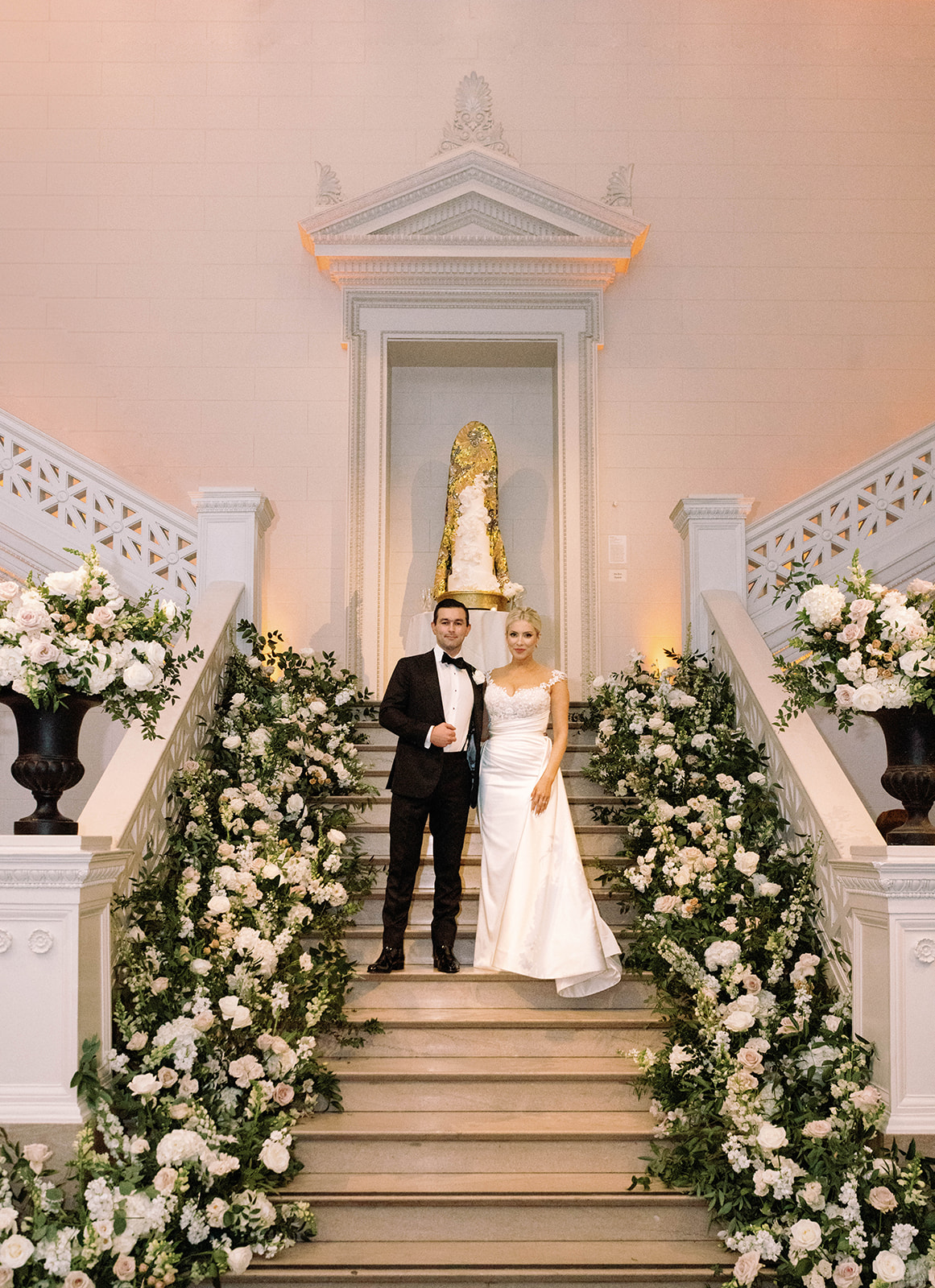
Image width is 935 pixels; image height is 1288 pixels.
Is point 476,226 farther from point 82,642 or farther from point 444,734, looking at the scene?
point 82,642

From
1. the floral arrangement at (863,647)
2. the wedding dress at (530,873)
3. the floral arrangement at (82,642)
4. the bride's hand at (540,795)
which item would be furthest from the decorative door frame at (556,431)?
the floral arrangement at (82,642)

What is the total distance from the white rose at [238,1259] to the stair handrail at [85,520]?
4582 millimetres

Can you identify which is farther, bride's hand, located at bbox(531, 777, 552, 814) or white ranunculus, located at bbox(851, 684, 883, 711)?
bride's hand, located at bbox(531, 777, 552, 814)

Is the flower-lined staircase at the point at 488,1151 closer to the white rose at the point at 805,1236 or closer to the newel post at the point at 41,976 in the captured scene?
the white rose at the point at 805,1236

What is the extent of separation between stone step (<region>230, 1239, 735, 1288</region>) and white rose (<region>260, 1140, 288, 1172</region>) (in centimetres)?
26

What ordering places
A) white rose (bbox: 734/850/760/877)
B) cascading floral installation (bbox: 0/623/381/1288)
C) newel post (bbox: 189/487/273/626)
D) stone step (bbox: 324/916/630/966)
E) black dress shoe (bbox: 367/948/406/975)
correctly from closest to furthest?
1. cascading floral installation (bbox: 0/623/381/1288)
2. white rose (bbox: 734/850/760/877)
3. black dress shoe (bbox: 367/948/406/975)
4. stone step (bbox: 324/916/630/966)
5. newel post (bbox: 189/487/273/626)

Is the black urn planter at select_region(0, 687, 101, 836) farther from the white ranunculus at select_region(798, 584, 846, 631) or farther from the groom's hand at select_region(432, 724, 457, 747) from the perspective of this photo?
the white ranunculus at select_region(798, 584, 846, 631)

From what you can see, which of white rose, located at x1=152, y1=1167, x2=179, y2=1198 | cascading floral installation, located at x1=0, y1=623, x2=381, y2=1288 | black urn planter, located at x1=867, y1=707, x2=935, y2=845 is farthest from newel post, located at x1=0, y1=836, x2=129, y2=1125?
black urn planter, located at x1=867, y1=707, x2=935, y2=845

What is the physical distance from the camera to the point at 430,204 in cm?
922

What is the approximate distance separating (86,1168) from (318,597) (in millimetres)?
6001

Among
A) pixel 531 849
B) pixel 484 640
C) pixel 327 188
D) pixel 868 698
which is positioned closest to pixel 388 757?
pixel 484 640

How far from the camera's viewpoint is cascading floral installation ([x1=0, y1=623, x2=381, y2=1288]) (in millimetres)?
3553

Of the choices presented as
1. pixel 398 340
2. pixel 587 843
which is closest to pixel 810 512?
pixel 587 843

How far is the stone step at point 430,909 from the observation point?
18.7 feet
